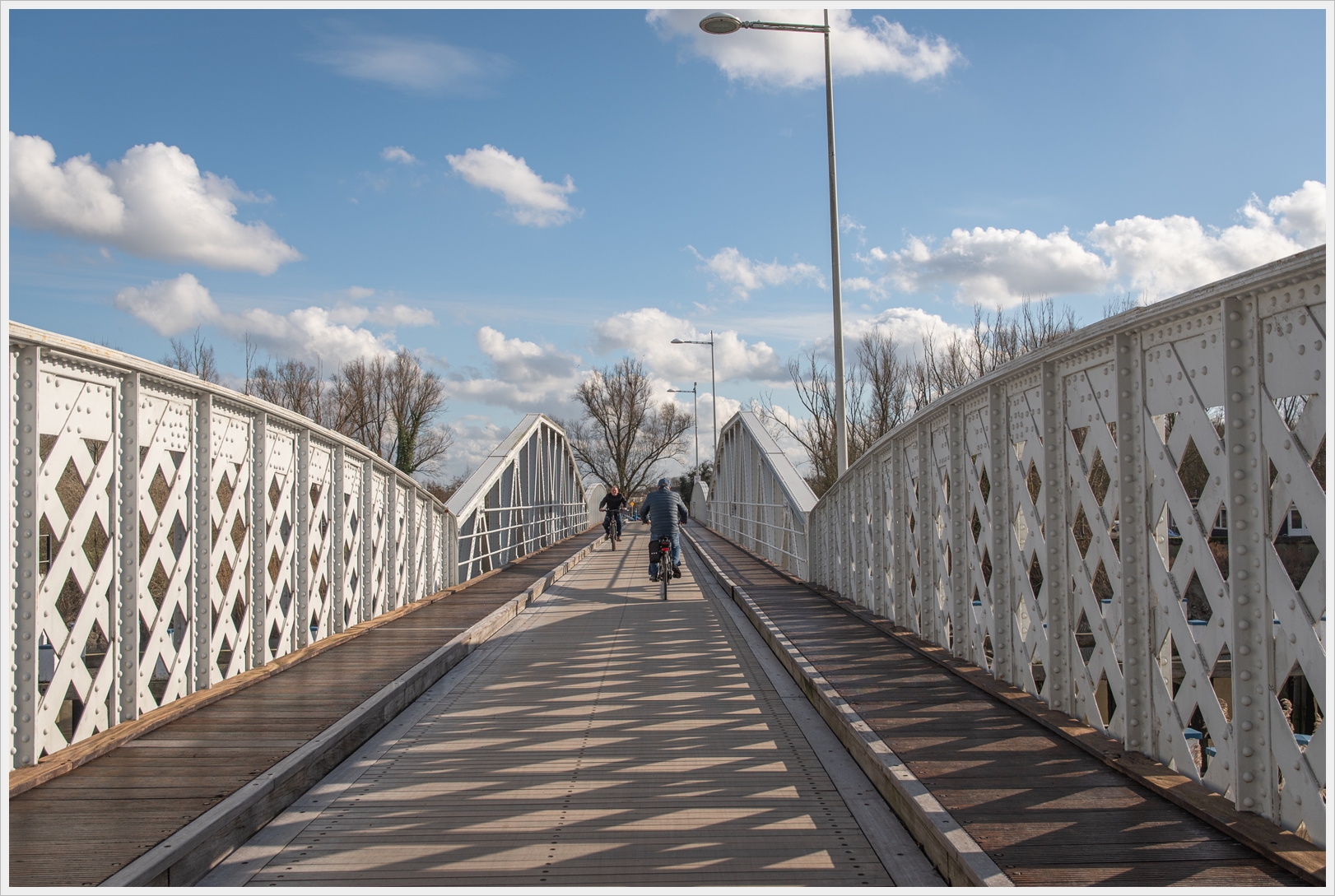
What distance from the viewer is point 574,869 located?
3725 millimetres

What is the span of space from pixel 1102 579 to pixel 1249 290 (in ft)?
74.9

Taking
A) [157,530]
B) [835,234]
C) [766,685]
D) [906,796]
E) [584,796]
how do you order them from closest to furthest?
[906,796] < [584,796] < [157,530] < [766,685] < [835,234]

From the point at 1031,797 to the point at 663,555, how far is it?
9.54 metres

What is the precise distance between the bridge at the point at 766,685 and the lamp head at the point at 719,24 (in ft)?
21.1

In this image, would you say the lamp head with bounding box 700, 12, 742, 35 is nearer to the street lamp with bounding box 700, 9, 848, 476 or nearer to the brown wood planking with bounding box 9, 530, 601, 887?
the street lamp with bounding box 700, 9, 848, 476

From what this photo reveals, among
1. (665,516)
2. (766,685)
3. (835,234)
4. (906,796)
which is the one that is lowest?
(766,685)

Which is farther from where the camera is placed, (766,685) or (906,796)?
(766,685)

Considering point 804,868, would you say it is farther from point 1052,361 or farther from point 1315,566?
point 1052,361

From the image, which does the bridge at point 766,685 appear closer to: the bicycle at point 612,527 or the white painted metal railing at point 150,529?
the white painted metal railing at point 150,529

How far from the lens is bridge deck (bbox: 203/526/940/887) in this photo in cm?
373

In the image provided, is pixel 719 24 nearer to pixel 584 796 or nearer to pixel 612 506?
pixel 584 796

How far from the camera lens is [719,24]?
39.0 feet

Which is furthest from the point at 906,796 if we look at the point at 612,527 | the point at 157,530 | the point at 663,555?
the point at 612,527

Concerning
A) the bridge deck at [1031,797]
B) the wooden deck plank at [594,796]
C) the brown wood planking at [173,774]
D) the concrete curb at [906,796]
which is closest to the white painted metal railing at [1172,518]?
the bridge deck at [1031,797]
